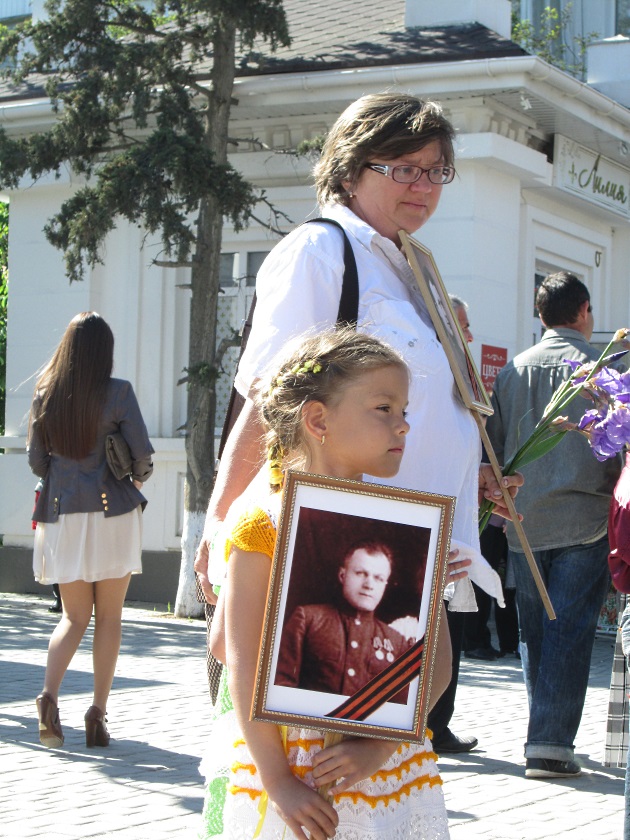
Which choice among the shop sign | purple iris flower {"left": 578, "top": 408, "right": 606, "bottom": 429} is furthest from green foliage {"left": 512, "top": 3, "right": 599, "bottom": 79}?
purple iris flower {"left": 578, "top": 408, "right": 606, "bottom": 429}

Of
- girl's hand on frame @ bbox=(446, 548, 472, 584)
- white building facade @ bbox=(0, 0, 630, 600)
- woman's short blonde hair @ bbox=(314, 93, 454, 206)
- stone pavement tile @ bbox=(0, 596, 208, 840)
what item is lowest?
stone pavement tile @ bbox=(0, 596, 208, 840)

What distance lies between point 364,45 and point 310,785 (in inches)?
477

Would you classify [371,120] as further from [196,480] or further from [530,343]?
[530,343]

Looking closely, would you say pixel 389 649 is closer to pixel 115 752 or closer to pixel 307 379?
pixel 307 379

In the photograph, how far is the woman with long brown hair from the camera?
675 centimetres

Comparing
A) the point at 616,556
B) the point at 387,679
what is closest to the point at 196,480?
the point at 616,556

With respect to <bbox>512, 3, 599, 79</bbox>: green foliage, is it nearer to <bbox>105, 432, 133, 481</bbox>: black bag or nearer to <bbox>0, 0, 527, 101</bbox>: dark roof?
<bbox>0, 0, 527, 101</bbox>: dark roof

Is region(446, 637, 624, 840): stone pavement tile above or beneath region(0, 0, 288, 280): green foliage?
beneath

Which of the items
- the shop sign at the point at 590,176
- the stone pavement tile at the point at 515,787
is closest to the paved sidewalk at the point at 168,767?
the stone pavement tile at the point at 515,787

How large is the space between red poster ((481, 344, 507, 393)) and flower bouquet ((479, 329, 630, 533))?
29.3 feet

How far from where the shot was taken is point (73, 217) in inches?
477

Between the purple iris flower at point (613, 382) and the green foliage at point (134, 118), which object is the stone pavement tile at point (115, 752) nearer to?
the purple iris flower at point (613, 382)

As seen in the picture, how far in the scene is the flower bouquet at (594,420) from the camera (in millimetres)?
3590

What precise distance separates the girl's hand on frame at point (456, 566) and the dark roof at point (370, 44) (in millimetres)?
10373
